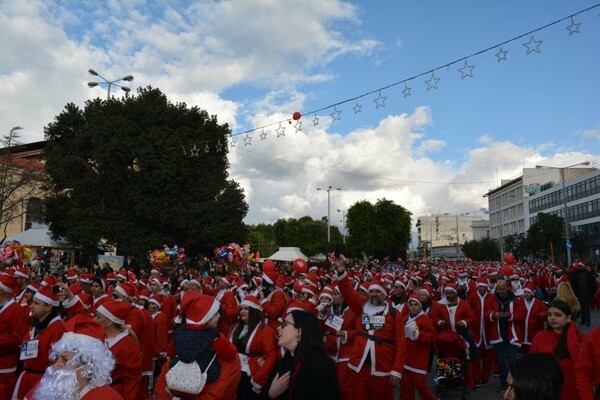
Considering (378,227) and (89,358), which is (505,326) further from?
(378,227)

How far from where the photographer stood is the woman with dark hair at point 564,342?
4.42 metres

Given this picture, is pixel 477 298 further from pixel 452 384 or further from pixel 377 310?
pixel 377 310

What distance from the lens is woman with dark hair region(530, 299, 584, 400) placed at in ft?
14.5

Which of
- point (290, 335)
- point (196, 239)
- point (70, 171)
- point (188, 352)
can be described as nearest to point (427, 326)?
point (290, 335)

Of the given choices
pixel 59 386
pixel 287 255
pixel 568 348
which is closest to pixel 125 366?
pixel 59 386

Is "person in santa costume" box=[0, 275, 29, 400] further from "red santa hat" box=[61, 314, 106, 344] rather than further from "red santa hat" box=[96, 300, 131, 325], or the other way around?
"red santa hat" box=[61, 314, 106, 344]

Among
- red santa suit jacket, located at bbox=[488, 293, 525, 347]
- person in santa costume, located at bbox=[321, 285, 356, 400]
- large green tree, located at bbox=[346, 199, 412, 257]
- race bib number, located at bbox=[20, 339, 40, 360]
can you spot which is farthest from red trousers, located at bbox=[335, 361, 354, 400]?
large green tree, located at bbox=[346, 199, 412, 257]

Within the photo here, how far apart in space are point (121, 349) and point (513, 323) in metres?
7.08

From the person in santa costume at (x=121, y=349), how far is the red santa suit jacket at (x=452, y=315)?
550 cm

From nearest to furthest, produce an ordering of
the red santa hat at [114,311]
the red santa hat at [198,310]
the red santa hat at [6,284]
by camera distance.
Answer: the red santa hat at [198,310] → the red santa hat at [114,311] → the red santa hat at [6,284]

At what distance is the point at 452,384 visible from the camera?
25.8 feet

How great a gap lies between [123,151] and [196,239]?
6.74 m

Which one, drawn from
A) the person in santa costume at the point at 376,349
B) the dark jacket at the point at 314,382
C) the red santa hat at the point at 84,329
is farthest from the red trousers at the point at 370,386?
the red santa hat at the point at 84,329

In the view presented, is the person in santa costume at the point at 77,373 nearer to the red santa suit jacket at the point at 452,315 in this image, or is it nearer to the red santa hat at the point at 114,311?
the red santa hat at the point at 114,311
